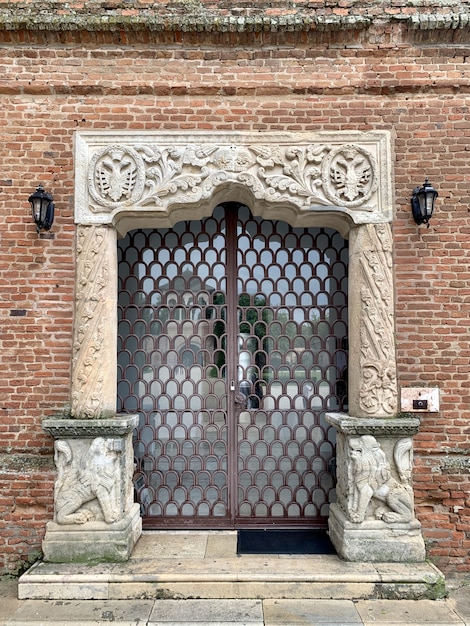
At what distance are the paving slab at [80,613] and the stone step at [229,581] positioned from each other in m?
0.06

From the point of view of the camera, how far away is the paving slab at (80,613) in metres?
3.50

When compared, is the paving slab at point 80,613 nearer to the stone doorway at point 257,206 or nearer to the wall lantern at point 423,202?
the stone doorway at point 257,206

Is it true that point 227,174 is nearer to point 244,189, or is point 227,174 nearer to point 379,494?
point 244,189

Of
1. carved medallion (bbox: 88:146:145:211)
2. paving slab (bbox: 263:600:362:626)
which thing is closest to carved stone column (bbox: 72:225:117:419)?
carved medallion (bbox: 88:146:145:211)

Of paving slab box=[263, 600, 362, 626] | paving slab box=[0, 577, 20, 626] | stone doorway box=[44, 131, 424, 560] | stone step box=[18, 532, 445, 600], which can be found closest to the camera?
paving slab box=[263, 600, 362, 626]

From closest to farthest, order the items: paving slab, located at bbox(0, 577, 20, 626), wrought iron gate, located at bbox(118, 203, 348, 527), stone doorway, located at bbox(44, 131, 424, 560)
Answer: paving slab, located at bbox(0, 577, 20, 626) → stone doorway, located at bbox(44, 131, 424, 560) → wrought iron gate, located at bbox(118, 203, 348, 527)

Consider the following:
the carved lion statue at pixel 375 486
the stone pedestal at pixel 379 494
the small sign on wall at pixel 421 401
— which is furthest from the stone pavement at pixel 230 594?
the small sign on wall at pixel 421 401

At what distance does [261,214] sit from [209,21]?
194cm

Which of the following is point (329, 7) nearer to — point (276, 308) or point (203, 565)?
point (276, 308)

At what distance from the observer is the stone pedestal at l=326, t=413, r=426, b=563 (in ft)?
13.4

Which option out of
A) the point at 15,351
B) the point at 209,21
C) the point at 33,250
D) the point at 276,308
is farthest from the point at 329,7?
the point at 15,351

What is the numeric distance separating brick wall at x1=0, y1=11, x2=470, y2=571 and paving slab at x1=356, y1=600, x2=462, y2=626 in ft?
5.16

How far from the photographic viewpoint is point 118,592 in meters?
3.78

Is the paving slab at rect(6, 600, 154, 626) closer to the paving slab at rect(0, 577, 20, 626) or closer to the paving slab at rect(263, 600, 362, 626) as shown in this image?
the paving slab at rect(0, 577, 20, 626)
